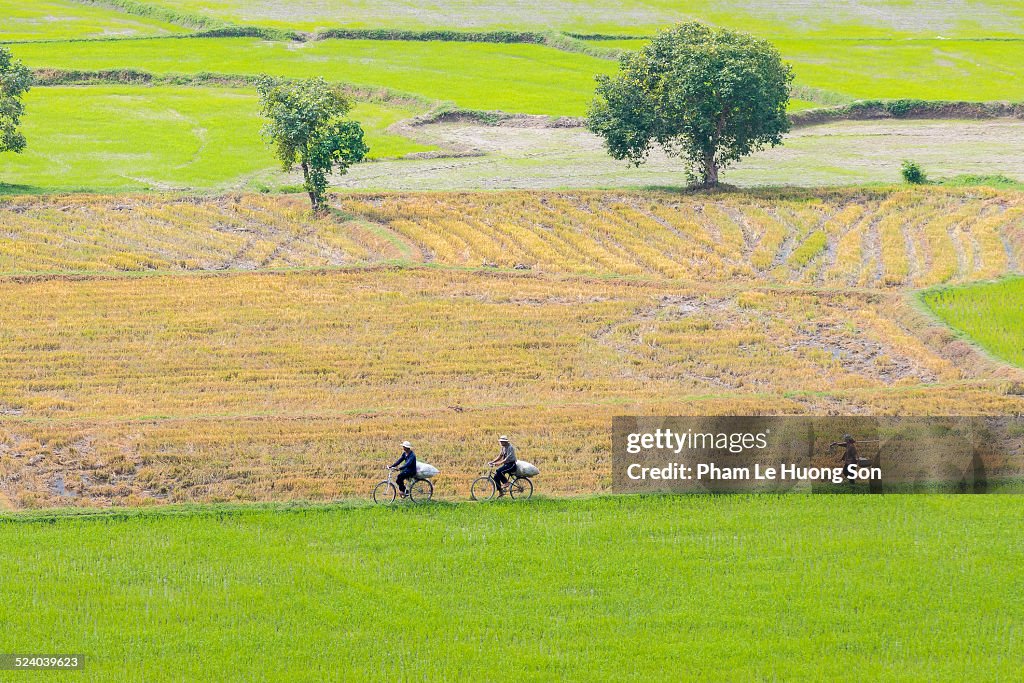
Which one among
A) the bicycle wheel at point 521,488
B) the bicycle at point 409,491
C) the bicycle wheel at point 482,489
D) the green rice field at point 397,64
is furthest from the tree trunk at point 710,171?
the bicycle at point 409,491

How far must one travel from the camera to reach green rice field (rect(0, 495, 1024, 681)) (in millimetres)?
20484

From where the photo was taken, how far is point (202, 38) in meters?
96.2

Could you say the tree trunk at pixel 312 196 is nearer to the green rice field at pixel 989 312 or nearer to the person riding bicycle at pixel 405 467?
the green rice field at pixel 989 312

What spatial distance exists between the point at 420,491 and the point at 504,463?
194cm

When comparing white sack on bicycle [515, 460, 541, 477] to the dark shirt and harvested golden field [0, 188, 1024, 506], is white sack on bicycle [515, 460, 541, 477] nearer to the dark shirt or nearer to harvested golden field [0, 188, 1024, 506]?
harvested golden field [0, 188, 1024, 506]

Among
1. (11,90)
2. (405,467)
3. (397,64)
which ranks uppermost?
(397,64)

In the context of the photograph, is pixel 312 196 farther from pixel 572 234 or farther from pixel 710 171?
pixel 710 171

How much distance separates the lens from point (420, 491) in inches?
1077

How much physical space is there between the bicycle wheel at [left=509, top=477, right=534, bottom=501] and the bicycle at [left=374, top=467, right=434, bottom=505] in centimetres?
167

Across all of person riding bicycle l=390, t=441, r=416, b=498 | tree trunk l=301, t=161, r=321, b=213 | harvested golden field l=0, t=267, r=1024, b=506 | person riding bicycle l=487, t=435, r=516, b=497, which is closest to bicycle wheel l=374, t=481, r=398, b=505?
person riding bicycle l=390, t=441, r=416, b=498

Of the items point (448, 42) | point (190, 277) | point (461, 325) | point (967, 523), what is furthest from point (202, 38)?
point (967, 523)

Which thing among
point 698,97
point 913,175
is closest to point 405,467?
point 698,97

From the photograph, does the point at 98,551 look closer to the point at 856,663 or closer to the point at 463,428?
the point at 463,428

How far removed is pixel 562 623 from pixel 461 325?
1973cm
